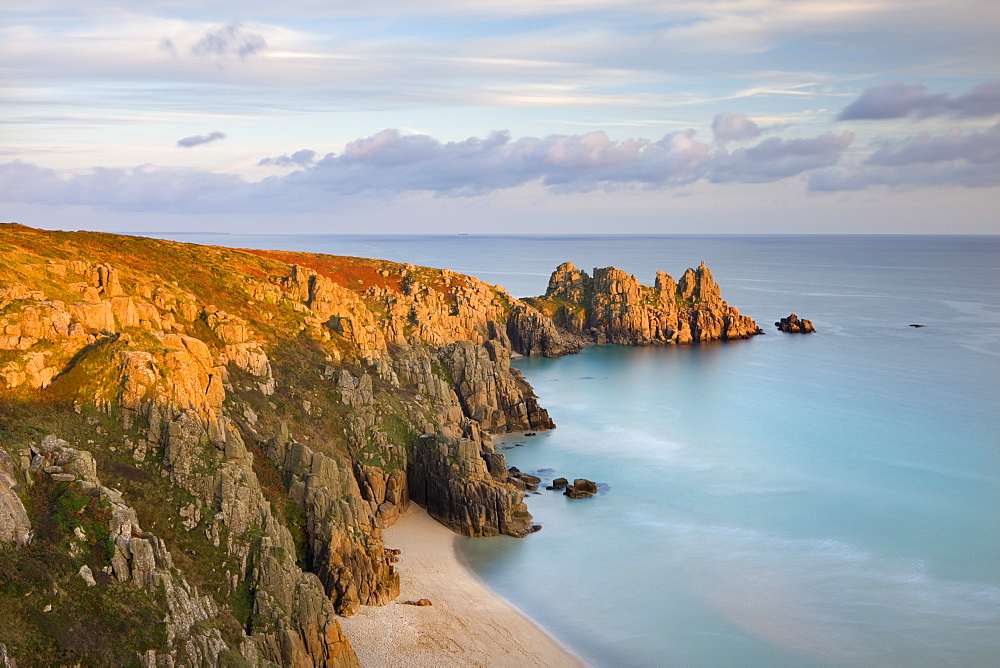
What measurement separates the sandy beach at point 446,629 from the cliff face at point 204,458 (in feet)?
6.40

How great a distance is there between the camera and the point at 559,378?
13112cm

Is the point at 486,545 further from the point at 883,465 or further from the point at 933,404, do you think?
the point at 933,404

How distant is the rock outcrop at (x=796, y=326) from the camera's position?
175875mm

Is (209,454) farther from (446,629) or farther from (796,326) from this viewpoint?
(796,326)

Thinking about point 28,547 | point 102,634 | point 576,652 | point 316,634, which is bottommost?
point 576,652

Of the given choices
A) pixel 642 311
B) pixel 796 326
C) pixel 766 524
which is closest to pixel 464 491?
pixel 766 524

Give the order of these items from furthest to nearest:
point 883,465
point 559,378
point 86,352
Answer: point 559,378, point 883,465, point 86,352

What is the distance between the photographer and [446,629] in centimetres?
5003

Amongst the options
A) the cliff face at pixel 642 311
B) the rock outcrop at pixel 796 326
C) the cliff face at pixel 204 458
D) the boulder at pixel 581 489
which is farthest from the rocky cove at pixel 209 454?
the rock outcrop at pixel 796 326

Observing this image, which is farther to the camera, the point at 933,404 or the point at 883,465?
the point at 933,404

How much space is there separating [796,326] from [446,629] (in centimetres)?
Result: 14581

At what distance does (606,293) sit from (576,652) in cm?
12627

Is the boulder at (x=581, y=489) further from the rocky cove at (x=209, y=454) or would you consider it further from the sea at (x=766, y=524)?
the rocky cove at (x=209, y=454)

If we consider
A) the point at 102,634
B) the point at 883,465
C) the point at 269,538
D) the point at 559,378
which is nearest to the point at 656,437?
the point at 883,465
